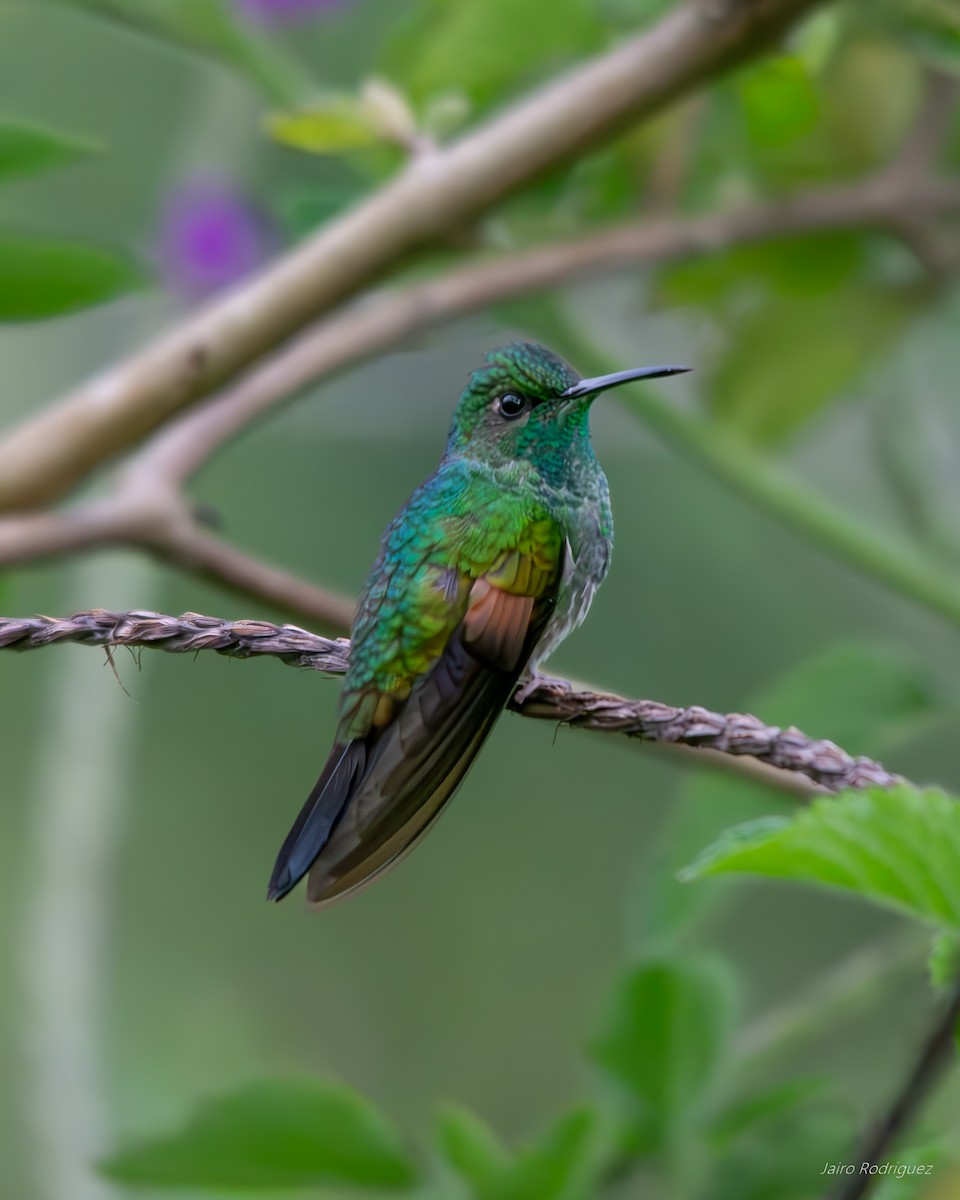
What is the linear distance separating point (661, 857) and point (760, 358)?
1.92 feet

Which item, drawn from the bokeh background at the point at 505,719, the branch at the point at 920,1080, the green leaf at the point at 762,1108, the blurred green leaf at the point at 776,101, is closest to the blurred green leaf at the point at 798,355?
the bokeh background at the point at 505,719

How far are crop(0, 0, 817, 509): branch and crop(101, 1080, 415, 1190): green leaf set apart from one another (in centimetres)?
40

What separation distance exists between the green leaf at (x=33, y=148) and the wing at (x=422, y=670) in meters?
0.25

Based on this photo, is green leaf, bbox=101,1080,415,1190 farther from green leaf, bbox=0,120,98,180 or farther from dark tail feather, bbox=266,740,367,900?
green leaf, bbox=0,120,98,180

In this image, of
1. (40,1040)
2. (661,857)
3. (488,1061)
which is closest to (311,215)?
(661,857)

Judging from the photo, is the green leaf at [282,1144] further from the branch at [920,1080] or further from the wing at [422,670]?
the branch at [920,1080]

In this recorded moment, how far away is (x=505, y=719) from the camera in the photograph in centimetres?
237

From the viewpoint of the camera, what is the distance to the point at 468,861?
8.75 ft

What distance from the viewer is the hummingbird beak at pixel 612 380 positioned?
669 millimetres

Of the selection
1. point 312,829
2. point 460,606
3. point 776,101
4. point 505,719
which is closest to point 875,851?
point 312,829

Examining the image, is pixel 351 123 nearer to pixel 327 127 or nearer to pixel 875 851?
pixel 327 127

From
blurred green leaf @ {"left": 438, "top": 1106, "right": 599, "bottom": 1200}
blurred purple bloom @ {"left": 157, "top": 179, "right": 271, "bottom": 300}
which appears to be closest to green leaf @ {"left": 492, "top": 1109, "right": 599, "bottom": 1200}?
blurred green leaf @ {"left": 438, "top": 1106, "right": 599, "bottom": 1200}

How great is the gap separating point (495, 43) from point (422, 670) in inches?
30.5

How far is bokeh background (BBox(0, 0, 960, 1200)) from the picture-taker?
1.32m
